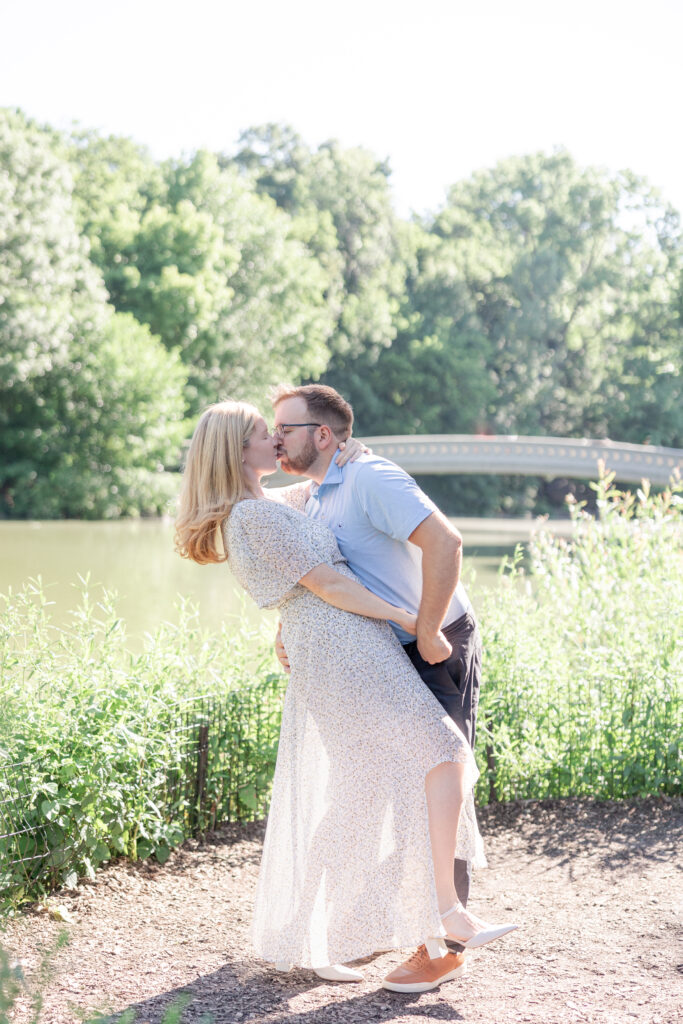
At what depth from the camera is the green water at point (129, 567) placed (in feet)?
44.2

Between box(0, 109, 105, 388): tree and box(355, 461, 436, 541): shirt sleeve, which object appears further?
box(0, 109, 105, 388): tree

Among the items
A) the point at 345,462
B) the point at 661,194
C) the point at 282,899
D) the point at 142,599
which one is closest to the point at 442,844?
the point at 282,899

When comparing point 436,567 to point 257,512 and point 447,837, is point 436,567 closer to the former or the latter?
point 257,512

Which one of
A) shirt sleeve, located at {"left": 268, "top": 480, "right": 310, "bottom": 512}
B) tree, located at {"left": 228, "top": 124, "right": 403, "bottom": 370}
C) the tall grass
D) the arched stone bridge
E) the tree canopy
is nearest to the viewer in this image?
shirt sleeve, located at {"left": 268, "top": 480, "right": 310, "bottom": 512}

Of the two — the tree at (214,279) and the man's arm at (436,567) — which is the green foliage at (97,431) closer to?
the tree at (214,279)

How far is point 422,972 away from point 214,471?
1.42 meters

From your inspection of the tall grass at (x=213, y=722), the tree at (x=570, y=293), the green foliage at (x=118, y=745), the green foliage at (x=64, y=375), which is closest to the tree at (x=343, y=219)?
the tree at (x=570, y=293)

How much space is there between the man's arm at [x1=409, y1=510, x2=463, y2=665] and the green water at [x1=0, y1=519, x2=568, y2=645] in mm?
7099

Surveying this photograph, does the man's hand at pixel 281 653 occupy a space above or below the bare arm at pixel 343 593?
below

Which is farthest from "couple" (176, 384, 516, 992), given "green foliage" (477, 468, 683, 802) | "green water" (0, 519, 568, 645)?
"green water" (0, 519, 568, 645)

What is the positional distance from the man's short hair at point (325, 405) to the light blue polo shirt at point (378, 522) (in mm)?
102

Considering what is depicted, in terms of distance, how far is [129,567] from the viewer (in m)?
18.4

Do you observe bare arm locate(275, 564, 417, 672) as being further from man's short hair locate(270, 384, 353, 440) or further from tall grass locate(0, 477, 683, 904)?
tall grass locate(0, 477, 683, 904)

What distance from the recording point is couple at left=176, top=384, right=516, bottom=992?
288 cm
